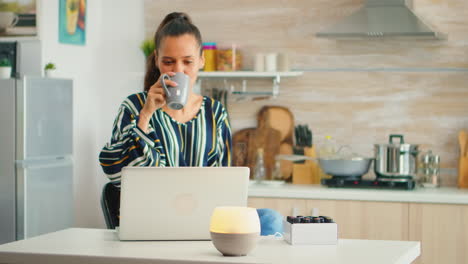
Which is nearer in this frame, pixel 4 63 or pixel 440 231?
pixel 440 231

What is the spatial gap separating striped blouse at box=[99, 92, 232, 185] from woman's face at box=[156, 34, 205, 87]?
0.15 meters

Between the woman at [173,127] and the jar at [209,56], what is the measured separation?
1.97 m

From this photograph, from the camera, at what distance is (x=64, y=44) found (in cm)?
495

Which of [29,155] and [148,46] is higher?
[148,46]

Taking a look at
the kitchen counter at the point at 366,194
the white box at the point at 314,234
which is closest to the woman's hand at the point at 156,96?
the white box at the point at 314,234

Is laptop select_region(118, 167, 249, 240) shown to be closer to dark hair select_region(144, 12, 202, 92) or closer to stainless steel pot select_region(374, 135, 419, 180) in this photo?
dark hair select_region(144, 12, 202, 92)

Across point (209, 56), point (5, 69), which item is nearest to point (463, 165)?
point (209, 56)

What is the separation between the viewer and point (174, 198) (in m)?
1.97

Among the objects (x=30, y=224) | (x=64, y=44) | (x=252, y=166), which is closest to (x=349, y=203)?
(x=252, y=166)

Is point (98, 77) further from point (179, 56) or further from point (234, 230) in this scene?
point (234, 230)

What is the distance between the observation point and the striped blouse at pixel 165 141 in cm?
237

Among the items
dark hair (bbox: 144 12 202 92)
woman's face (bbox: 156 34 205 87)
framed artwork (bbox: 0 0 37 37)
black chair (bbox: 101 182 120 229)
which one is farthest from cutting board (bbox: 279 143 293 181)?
black chair (bbox: 101 182 120 229)

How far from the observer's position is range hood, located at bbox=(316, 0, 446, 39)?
4.34 meters

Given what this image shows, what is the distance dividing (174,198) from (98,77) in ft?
11.3
